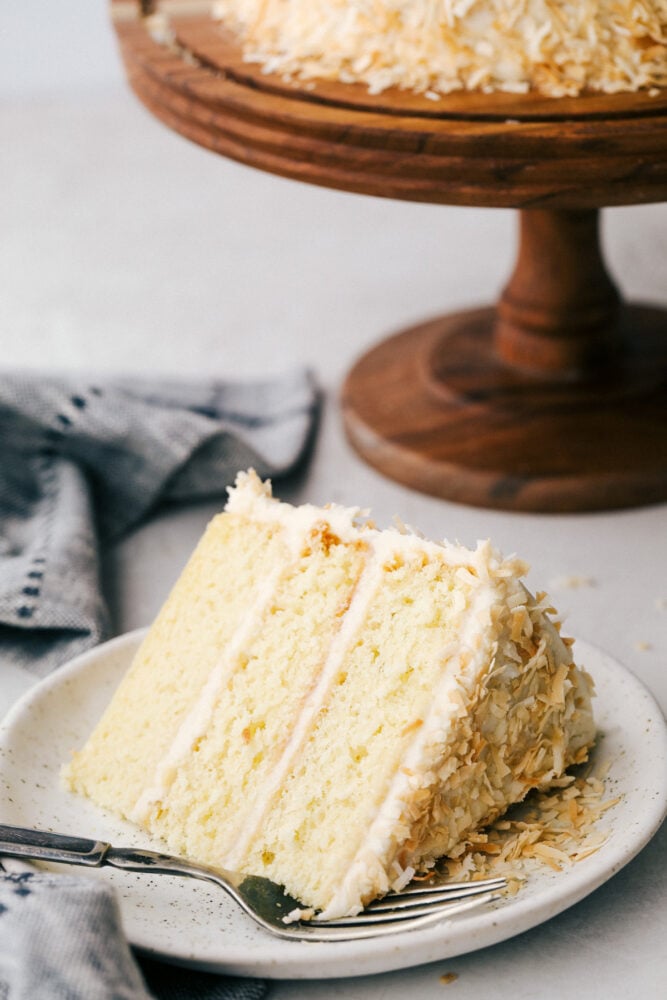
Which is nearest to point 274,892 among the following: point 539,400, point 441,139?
point 441,139

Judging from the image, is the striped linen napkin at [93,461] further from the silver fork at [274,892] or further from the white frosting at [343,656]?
the silver fork at [274,892]

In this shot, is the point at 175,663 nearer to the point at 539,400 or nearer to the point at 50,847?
the point at 50,847

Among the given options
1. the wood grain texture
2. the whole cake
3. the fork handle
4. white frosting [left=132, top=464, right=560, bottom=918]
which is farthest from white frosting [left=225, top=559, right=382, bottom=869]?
the whole cake

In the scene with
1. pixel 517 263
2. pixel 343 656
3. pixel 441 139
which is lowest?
pixel 343 656

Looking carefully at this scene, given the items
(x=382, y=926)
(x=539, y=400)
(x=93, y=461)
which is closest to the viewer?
(x=382, y=926)

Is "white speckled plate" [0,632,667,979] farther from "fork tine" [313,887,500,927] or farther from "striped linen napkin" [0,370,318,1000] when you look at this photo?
"striped linen napkin" [0,370,318,1000]

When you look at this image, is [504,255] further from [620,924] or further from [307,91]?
[620,924]

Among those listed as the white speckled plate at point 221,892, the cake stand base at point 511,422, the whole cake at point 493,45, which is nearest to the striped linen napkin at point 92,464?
the cake stand base at point 511,422
